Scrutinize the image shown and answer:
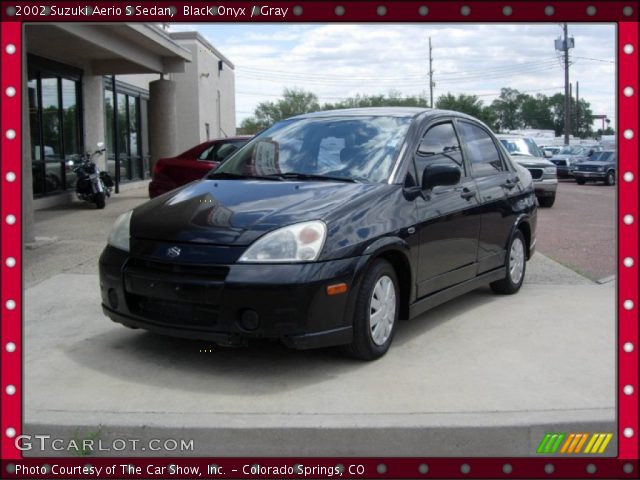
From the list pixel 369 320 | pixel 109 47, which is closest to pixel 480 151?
pixel 369 320

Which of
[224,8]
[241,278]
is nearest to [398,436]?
[241,278]

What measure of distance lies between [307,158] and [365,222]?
3.32 ft

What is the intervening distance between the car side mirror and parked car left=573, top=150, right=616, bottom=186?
2520 cm

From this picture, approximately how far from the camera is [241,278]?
158 inches

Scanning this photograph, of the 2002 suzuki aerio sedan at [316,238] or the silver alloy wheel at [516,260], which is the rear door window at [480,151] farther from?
the silver alloy wheel at [516,260]

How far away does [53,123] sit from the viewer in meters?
14.9

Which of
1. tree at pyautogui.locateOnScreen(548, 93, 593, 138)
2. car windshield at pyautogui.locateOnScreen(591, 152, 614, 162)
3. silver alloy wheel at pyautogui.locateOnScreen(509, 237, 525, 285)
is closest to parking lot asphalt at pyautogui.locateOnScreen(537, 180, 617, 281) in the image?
silver alloy wheel at pyautogui.locateOnScreen(509, 237, 525, 285)

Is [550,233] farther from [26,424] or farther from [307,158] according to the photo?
[26,424]

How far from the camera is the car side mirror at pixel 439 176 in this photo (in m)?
4.98

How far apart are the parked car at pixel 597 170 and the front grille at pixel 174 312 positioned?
87.7ft

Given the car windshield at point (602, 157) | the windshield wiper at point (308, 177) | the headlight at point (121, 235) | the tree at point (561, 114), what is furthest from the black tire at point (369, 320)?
the tree at point (561, 114)

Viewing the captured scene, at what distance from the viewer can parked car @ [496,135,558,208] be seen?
1653 cm

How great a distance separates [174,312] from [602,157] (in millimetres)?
28516

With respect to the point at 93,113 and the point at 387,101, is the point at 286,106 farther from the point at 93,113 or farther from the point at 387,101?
the point at 93,113
